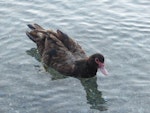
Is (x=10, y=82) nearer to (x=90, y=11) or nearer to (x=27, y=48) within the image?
(x=27, y=48)

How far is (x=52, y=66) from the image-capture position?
1719cm

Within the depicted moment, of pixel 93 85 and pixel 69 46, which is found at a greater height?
pixel 69 46

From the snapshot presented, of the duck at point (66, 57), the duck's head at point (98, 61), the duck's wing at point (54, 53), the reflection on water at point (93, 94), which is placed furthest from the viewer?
the duck's wing at point (54, 53)

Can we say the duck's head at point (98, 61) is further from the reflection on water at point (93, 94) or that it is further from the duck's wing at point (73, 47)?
the duck's wing at point (73, 47)

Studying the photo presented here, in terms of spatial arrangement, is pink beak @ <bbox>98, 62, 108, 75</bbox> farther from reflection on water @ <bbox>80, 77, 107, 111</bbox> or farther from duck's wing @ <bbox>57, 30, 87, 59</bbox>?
duck's wing @ <bbox>57, 30, 87, 59</bbox>

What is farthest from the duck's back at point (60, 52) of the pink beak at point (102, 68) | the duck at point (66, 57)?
the pink beak at point (102, 68)

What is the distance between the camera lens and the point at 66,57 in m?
16.8

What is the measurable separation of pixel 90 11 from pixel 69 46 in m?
5.14

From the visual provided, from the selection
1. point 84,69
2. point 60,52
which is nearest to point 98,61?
point 84,69

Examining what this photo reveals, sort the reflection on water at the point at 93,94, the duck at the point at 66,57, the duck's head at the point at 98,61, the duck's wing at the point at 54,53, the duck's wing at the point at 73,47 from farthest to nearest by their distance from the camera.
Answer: the duck's wing at the point at 73,47
the duck's wing at the point at 54,53
the duck at the point at 66,57
the duck's head at the point at 98,61
the reflection on water at the point at 93,94

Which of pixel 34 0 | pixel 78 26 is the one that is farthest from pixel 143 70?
pixel 34 0

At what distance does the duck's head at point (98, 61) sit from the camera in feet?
52.1

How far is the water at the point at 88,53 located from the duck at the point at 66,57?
31 cm

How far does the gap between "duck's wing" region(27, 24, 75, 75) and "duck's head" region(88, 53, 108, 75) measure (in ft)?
2.94
